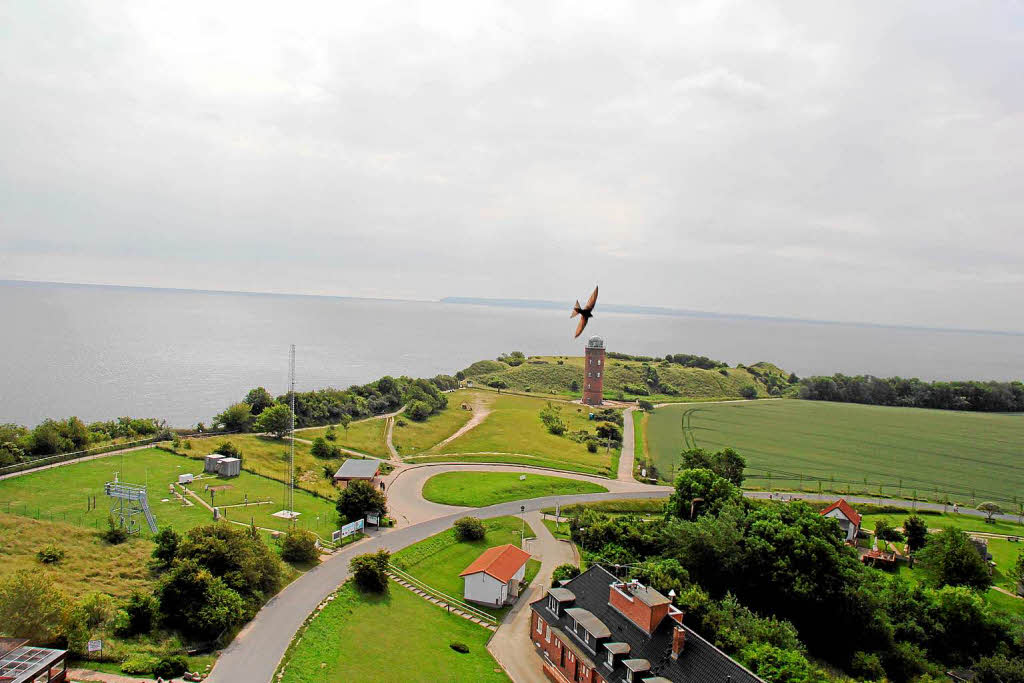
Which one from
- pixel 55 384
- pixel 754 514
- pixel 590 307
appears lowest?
pixel 55 384

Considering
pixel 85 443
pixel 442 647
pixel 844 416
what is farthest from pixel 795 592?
pixel 844 416

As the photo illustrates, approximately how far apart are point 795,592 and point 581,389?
93.8 meters

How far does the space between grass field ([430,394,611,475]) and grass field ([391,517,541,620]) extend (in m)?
21.7

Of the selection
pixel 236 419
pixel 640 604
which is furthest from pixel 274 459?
pixel 640 604

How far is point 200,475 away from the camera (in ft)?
164

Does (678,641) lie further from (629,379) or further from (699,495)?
(629,379)

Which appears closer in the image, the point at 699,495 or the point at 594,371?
the point at 699,495

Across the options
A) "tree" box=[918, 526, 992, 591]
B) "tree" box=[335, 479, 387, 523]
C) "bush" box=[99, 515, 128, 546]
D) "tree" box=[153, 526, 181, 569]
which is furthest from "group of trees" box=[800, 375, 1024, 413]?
"bush" box=[99, 515, 128, 546]

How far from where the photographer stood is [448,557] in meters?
41.1

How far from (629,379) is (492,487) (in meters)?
83.1

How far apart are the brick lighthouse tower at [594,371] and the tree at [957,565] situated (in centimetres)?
6948

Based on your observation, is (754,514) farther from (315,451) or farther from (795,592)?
(315,451)

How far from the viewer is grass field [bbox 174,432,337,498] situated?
2078 inches

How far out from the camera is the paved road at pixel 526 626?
29.0 meters
